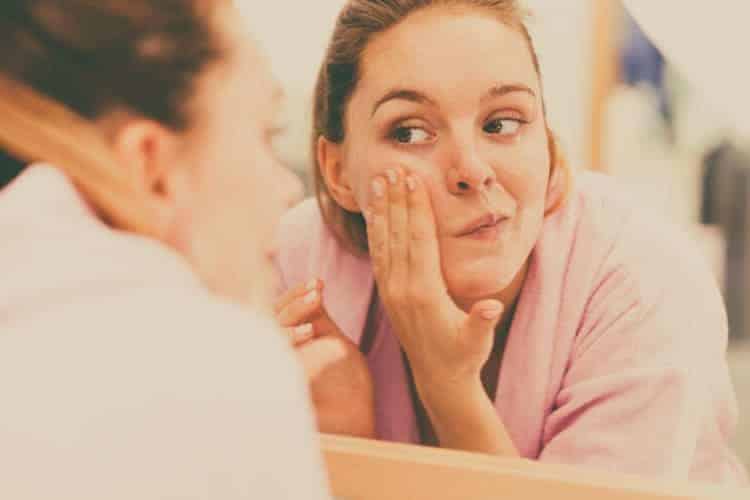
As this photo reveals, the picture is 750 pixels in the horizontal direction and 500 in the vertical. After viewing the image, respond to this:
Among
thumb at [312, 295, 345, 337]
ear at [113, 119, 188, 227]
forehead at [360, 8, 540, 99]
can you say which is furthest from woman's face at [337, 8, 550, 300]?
ear at [113, 119, 188, 227]

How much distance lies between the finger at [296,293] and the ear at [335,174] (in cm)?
9

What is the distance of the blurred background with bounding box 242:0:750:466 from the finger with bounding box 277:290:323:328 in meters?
0.27

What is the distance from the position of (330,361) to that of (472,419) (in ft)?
0.49

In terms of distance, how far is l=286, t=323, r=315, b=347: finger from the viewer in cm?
88

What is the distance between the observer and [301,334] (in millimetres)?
880

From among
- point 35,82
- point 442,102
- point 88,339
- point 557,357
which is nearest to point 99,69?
point 35,82

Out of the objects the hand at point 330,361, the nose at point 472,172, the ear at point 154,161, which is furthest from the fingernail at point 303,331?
the ear at point 154,161

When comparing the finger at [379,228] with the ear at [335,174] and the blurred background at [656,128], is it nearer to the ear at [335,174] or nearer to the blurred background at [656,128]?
the ear at [335,174]

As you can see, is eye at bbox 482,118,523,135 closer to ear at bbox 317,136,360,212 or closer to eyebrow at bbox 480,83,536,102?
eyebrow at bbox 480,83,536,102

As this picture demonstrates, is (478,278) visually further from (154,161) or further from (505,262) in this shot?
(154,161)

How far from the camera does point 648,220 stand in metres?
0.79

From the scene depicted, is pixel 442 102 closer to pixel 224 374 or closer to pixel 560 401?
pixel 560 401

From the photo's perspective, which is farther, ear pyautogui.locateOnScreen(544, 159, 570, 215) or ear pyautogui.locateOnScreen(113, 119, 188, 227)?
ear pyautogui.locateOnScreen(544, 159, 570, 215)

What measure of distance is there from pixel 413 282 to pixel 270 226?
19cm
